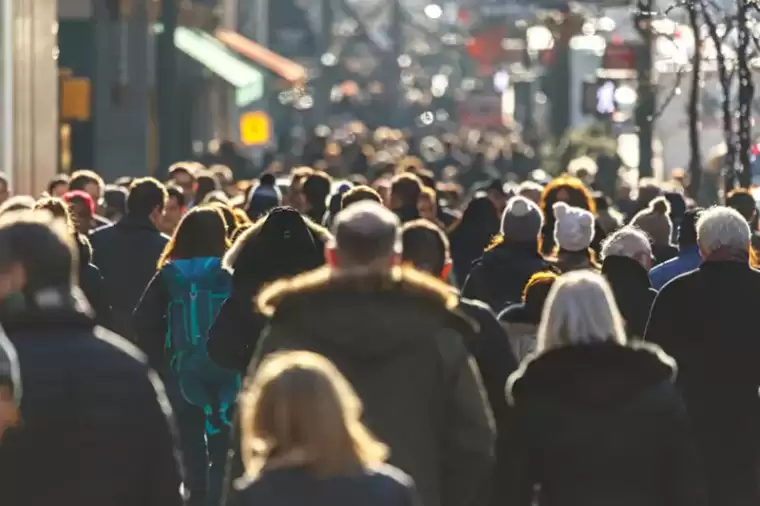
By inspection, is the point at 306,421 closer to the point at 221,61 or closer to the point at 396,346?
the point at 396,346

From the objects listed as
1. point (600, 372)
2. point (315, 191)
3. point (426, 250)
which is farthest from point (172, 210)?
point (600, 372)

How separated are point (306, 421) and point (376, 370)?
7.24 ft

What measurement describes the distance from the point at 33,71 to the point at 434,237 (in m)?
21.0

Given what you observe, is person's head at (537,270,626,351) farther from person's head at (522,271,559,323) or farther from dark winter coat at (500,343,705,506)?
person's head at (522,271,559,323)

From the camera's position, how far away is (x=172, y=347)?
11.3 m

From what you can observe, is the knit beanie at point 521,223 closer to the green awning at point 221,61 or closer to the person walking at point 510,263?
the person walking at point 510,263

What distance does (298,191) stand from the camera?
17.3 meters

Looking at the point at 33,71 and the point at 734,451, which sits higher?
the point at 33,71

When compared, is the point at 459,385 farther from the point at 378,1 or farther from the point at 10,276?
the point at 378,1

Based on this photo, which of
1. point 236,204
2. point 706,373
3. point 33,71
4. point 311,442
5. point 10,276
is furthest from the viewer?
point 33,71

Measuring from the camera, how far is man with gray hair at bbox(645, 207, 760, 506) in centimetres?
985

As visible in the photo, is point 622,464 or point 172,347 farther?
point 172,347

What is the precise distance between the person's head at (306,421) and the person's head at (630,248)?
18.1ft

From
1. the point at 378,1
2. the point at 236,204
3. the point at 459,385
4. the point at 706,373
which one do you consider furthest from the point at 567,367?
the point at 378,1
